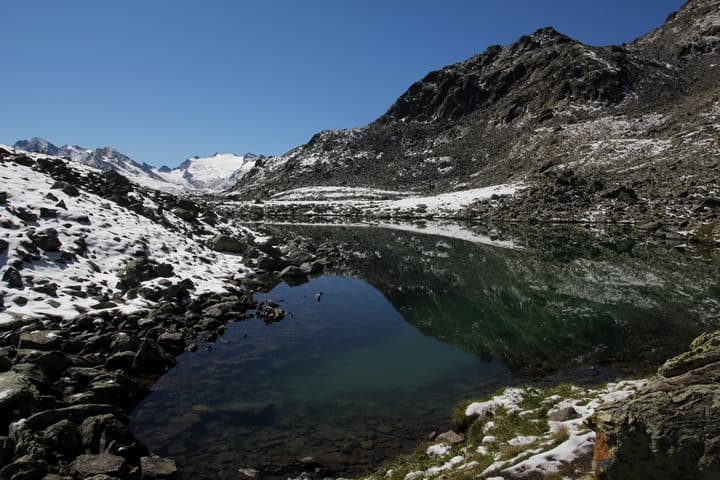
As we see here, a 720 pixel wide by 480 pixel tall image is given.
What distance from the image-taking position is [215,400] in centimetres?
1449

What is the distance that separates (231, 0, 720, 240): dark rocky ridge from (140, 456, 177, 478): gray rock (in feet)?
197

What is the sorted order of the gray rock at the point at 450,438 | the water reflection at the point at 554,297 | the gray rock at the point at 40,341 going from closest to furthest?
the gray rock at the point at 450,438
the gray rock at the point at 40,341
the water reflection at the point at 554,297

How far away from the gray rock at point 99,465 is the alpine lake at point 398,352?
167 cm

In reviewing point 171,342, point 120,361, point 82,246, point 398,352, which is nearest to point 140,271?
point 82,246

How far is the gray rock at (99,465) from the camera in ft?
31.2

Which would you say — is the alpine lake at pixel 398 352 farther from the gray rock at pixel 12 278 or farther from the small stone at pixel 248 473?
the gray rock at pixel 12 278

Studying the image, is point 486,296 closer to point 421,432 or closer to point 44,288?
point 421,432

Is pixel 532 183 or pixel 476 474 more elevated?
pixel 532 183

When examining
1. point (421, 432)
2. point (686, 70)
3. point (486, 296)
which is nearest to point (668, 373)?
point (421, 432)

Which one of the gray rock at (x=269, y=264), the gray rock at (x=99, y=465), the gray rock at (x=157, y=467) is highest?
the gray rock at (x=269, y=264)

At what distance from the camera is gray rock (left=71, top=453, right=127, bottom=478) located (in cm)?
950

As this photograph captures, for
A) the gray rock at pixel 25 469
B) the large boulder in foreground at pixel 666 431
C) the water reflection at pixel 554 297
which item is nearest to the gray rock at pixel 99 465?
the gray rock at pixel 25 469

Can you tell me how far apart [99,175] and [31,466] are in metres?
35.7

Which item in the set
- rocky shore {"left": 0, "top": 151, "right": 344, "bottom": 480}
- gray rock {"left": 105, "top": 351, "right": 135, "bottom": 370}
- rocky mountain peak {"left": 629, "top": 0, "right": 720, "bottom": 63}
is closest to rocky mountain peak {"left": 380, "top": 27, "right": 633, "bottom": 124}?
rocky mountain peak {"left": 629, "top": 0, "right": 720, "bottom": 63}
